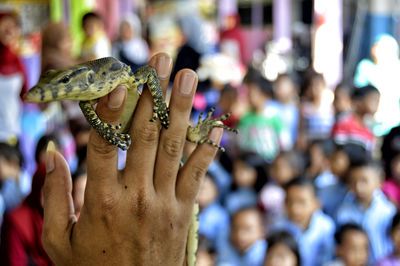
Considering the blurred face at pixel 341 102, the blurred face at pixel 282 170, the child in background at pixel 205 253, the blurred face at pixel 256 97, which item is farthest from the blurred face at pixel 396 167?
the child in background at pixel 205 253

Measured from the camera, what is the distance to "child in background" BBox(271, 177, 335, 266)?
3963mm

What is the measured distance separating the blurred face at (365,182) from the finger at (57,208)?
3.25 metres

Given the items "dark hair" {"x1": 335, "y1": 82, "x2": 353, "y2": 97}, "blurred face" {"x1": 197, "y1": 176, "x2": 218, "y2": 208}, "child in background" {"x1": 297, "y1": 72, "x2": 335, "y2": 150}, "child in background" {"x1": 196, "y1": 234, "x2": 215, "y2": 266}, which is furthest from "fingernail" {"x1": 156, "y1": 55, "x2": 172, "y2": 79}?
"dark hair" {"x1": 335, "y1": 82, "x2": 353, "y2": 97}

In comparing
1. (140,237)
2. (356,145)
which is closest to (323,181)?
(356,145)

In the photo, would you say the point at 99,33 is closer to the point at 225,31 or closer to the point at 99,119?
the point at 99,119

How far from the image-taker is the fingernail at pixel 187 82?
1425mm

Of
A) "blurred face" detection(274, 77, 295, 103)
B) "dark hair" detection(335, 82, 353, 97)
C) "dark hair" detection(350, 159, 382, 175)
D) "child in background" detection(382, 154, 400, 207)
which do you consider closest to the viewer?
"dark hair" detection(350, 159, 382, 175)

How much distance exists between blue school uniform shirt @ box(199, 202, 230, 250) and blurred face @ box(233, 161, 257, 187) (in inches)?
17.1

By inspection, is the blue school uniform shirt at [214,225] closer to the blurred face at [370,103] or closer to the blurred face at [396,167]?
the blurred face at [396,167]

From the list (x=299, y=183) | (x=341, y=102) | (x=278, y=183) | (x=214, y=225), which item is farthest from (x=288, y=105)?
(x=214, y=225)

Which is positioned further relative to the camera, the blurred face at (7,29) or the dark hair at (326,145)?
the dark hair at (326,145)

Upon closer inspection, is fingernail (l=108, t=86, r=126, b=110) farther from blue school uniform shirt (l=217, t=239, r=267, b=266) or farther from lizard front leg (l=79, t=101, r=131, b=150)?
blue school uniform shirt (l=217, t=239, r=267, b=266)

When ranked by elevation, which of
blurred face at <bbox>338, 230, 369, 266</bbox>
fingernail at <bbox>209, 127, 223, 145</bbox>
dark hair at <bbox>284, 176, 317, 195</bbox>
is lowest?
blurred face at <bbox>338, 230, 369, 266</bbox>

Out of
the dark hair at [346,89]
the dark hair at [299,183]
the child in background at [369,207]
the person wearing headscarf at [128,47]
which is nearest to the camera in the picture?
the child in background at [369,207]
